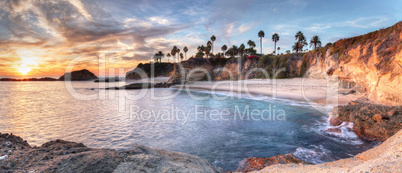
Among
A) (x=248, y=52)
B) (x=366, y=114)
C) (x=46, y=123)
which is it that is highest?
(x=248, y=52)

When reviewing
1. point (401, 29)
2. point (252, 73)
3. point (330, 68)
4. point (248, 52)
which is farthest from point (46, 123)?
point (248, 52)

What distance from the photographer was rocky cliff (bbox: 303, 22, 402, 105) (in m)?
9.97

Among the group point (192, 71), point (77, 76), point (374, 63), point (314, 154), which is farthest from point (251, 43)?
point (77, 76)

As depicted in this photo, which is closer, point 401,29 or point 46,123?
point 401,29

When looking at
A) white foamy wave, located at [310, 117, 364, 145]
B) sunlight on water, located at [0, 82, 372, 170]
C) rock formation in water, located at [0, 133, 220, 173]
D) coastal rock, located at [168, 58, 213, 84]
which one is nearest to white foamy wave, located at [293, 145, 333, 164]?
sunlight on water, located at [0, 82, 372, 170]

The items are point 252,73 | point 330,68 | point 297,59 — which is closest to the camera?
point 330,68

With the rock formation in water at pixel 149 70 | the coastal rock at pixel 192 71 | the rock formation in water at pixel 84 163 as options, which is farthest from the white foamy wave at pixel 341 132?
the rock formation in water at pixel 149 70

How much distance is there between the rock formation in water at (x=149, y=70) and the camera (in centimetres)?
8930

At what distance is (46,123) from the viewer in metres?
12.3

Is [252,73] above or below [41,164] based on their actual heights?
above

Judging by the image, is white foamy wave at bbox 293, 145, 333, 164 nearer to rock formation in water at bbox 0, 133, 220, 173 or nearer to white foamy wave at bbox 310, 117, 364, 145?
white foamy wave at bbox 310, 117, 364, 145

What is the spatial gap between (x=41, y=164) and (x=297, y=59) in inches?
1706

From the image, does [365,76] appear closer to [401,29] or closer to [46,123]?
[401,29]

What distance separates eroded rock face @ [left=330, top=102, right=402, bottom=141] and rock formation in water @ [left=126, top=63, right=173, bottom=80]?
260 ft
